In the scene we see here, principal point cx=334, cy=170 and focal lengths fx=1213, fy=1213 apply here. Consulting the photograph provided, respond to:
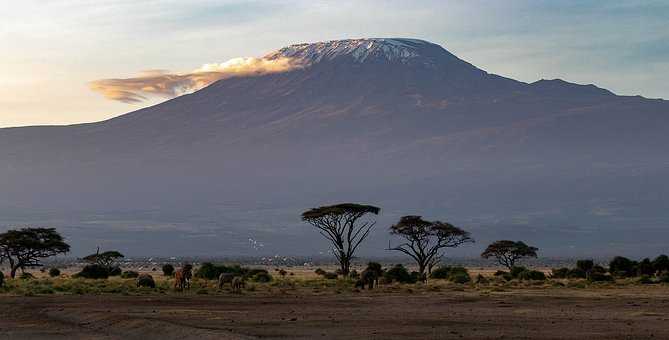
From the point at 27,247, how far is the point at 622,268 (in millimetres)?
41359

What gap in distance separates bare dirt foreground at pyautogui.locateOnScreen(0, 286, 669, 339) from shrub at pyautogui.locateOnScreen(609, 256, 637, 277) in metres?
24.8

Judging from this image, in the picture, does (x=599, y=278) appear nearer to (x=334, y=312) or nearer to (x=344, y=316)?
(x=334, y=312)

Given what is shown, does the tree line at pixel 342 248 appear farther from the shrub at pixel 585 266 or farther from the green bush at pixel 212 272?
the green bush at pixel 212 272

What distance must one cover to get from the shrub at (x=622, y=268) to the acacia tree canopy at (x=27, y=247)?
1512 inches

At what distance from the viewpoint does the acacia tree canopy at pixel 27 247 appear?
84125 millimetres

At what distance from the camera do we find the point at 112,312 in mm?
40531

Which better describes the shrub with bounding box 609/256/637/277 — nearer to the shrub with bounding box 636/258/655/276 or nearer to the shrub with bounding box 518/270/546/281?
the shrub with bounding box 636/258/655/276

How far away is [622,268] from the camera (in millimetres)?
83750

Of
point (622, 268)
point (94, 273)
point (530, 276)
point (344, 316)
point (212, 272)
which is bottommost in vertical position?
point (344, 316)

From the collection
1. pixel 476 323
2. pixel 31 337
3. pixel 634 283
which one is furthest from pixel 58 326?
pixel 634 283

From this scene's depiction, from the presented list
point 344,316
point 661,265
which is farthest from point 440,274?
point 344,316

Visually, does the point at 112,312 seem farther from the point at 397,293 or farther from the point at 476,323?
the point at 397,293

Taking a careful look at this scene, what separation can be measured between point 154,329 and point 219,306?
454 inches

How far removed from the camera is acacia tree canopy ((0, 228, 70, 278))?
84.1 metres
